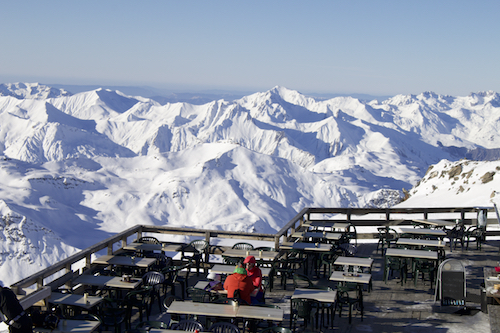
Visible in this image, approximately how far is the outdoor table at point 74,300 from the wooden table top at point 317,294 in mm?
3715

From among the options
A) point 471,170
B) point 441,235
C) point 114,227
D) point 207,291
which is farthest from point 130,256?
point 114,227

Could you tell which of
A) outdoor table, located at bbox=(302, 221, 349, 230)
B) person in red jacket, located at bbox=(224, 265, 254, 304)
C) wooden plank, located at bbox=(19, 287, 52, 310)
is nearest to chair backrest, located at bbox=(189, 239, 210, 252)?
outdoor table, located at bbox=(302, 221, 349, 230)

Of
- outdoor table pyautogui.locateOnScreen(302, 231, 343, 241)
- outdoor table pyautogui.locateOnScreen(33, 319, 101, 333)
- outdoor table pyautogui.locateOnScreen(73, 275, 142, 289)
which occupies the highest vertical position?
outdoor table pyautogui.locateOnScreen(33, 319, 101, 333)

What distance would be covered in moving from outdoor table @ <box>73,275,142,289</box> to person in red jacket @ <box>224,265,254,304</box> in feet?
7.32

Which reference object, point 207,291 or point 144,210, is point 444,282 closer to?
point 207,291

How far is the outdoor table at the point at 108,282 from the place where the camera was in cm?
1066

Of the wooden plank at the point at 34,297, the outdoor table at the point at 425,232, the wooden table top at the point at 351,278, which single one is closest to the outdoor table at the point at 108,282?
the wooden plank at the point at 34,297

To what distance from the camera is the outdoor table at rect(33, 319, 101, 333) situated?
321 inches

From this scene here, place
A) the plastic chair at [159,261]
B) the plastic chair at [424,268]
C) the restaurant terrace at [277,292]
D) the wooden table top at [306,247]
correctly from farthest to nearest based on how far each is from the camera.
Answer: the wooden table top at [306,247]
the plastic chair at [424,268]
the plastic chair at [159,261]
the restaurant terrace at [277,292]

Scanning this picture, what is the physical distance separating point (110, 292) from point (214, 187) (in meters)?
174

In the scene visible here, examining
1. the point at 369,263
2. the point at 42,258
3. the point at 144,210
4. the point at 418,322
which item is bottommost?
the point at 42,258

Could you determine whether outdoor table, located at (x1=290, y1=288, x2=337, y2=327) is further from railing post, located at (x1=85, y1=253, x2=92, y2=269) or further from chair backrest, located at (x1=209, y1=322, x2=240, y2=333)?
railing post, located at (x1=85, y1=253, x2=92, y2=269)

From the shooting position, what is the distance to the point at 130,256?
43.5 ft

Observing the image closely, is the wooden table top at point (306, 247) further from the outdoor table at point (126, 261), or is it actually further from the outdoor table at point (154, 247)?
the outdoor table at point (126, 261)
